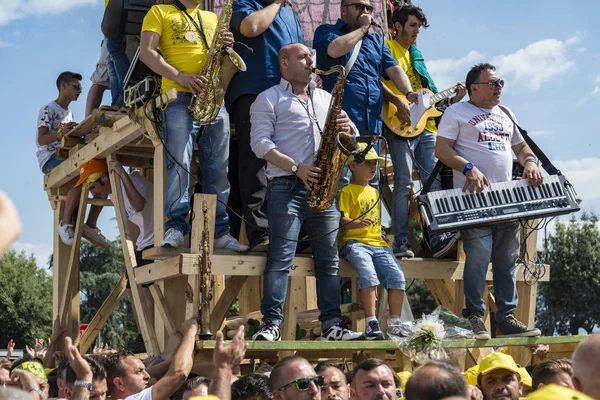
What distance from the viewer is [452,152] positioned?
8789 mm

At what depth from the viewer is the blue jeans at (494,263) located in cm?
869

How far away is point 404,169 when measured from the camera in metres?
9.73

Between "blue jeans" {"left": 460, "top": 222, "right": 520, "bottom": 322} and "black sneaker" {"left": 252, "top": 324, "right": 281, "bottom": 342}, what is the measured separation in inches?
75.4

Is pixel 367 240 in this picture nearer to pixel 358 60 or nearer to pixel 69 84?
pixel 358 60

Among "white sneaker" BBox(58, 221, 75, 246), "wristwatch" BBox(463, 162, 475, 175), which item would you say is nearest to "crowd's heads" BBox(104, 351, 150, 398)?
"wristwatch" BBox(463, 162, 475, 175)

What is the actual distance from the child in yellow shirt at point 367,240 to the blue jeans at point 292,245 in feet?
0.98

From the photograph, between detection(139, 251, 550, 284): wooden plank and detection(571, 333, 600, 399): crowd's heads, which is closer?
detection(571, 333, 600, 399): crowd's heads

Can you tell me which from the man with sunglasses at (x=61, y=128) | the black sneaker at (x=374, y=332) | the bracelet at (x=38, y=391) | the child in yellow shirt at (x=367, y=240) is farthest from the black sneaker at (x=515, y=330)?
the man with sunglasses at (x=61, y=128)

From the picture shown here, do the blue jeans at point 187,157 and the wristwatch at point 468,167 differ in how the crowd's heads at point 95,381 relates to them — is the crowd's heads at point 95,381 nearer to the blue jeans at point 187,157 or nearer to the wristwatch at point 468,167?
the blue jeans at point 187,157


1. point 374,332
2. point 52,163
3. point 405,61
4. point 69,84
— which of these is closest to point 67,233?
point 52,163

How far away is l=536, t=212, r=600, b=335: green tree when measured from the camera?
1485 inches

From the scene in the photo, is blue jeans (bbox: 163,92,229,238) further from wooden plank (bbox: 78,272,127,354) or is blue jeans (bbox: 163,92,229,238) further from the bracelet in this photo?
wooden plank (bbox: 78,272,127,354)

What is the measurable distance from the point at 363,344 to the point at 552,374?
A: 61.3 inches

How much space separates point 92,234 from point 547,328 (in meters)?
30.1
